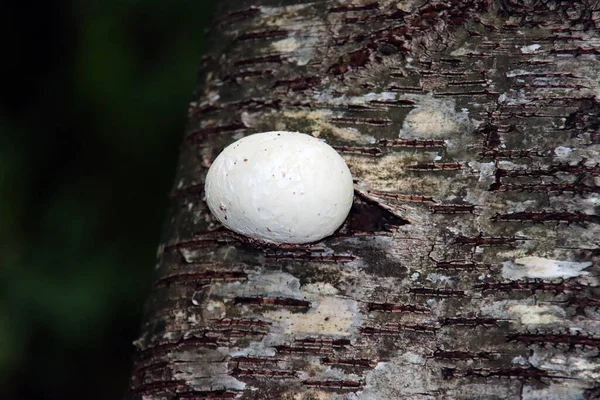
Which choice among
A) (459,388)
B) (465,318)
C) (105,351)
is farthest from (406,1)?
(105,351)

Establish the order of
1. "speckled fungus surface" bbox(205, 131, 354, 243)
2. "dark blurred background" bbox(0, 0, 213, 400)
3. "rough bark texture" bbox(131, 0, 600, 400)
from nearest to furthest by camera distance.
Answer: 1. "rough bark texture" bbox(131, 0, 600, 400)
2. "speckled fungus surface" bbox(205, 131, 354, 243)
3. "dark blurred background" bbox(0, 0, 213, 400)

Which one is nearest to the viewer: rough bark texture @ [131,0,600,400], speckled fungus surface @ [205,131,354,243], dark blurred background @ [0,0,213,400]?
rough bark texture @ [131,0,600,400]

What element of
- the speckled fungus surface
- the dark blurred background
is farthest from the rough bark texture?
the dark blurred background

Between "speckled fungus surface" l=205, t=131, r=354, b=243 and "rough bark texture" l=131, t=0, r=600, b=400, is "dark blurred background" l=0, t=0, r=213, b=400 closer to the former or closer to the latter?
"rough bark texture" l=131, t=0, r=600, b=400

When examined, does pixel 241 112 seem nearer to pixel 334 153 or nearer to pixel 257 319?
pixel 334 153

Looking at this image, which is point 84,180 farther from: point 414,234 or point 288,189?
point 414,234

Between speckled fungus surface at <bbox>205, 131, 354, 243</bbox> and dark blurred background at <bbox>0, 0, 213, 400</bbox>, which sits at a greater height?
dark blurred background at <bbox>0, 0, 213, 400</bbox>

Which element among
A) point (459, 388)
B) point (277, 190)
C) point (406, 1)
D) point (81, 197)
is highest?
point (81, 197)
